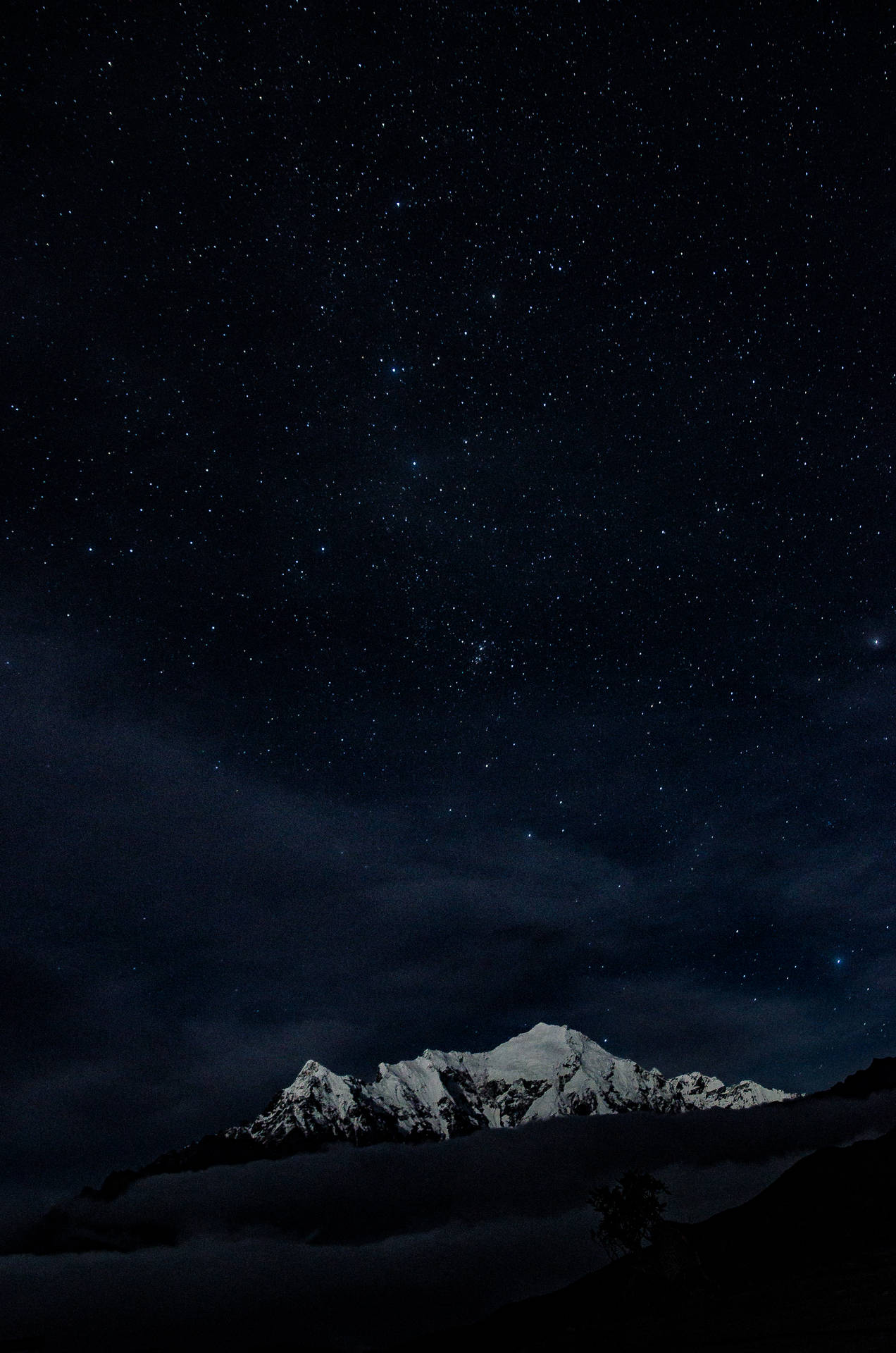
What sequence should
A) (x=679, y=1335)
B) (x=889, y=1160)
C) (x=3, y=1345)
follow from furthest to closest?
(x=889, y=1160)
(x=679, y=1335)
(x=3, y=1345)

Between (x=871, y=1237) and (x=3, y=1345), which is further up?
(x=3, y=1345)

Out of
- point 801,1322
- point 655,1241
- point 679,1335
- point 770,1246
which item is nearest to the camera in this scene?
point 801,1322

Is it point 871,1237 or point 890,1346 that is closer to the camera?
point 890,1346

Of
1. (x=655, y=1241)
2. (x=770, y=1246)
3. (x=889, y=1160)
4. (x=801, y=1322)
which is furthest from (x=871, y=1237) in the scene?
(x=801, y=1322)

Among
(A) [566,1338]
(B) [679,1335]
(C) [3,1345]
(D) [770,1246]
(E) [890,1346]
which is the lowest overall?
(D) [770,1246]

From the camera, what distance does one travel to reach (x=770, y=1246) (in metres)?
176

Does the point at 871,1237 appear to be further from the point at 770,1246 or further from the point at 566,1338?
the point at 566,1338

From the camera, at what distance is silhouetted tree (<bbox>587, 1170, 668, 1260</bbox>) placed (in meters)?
71.2

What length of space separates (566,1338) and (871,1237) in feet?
395

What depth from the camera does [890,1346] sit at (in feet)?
63.9

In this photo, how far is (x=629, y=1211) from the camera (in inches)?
2827

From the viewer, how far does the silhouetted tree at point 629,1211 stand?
71188 mm

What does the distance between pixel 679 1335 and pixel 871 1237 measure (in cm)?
14779

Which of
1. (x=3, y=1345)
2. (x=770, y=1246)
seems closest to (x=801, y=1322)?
(x=3, y=1345)
